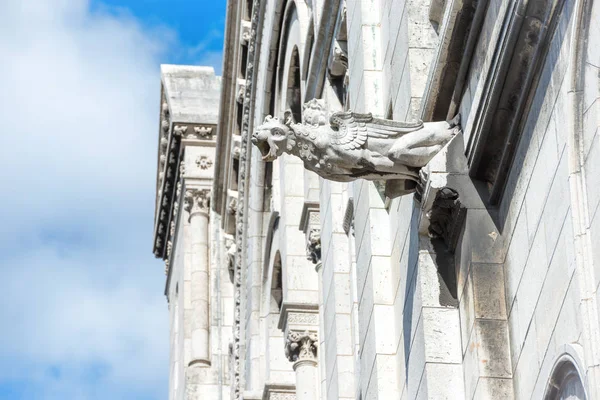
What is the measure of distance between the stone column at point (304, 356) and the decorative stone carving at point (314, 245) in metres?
1.37

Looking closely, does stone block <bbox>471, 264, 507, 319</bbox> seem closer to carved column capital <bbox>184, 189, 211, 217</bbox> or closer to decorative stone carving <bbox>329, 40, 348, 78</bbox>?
decorative stone carving <bbox>329, 40, 348, 78</bbox>

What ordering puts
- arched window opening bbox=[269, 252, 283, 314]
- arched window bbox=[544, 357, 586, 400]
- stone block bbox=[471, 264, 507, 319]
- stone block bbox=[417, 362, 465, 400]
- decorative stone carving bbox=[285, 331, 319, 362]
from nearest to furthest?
1. arched window bbox=[544, 357, 586, 400]
2. stone block bbox=[471, 264, 507, 319]
3. stone block bbox=[417, 362, 465, 400]
4. decorative stone carving bbox=[285, 331, 319, 362]
5. arched window opening bbox=[269, 252, 283, 314]

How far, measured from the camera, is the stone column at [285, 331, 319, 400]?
→ 24750 millimetres

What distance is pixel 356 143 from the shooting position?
13922 millimetres

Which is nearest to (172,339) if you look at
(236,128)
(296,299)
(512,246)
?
(236,128)

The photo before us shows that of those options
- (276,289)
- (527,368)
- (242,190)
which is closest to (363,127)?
(527,368)

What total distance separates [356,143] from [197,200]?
25081 millimetres

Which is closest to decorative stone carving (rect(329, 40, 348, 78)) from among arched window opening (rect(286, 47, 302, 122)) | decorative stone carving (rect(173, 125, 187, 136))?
arched window opening (rect(286, 47, 302, 122))

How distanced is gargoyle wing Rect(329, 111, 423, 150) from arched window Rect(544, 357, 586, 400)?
3.33 metres

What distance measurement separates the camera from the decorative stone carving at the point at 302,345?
81.6 ft

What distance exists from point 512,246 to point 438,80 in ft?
6.03

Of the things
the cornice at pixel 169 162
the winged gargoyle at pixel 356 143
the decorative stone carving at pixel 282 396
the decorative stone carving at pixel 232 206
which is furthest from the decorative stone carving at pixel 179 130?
the winged gargoyle at pixel 356 143

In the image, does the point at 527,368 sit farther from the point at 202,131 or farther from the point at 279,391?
the point at 202,131

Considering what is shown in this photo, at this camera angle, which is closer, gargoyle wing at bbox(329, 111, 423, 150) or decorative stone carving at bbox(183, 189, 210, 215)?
gargoyle wing at bbox(329, 111, 423, 150)
